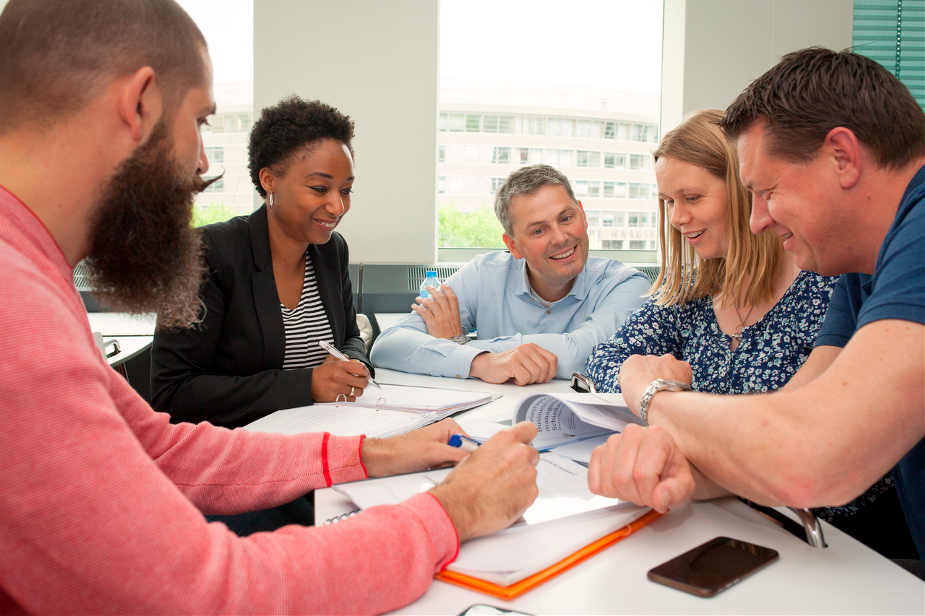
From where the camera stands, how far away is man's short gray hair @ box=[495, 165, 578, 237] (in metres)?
2.30

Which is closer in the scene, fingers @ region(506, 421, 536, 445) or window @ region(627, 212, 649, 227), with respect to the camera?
fingers @ region(506, 421, 536, 445)

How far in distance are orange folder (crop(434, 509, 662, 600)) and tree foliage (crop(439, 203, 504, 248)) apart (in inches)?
130

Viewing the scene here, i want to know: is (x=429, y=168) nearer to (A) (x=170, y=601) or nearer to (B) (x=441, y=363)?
(B) (x=441, y=363)

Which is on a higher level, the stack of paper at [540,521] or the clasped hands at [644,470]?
the clasped hands at [644,470]

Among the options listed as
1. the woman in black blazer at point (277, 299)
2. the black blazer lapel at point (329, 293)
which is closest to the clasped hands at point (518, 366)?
the woman in black blazer at point (277, 299)

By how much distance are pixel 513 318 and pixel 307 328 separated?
0.92 m

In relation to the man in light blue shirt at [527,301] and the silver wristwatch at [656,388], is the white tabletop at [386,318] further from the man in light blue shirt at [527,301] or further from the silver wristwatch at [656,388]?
the silver wristwatch at [656,388]

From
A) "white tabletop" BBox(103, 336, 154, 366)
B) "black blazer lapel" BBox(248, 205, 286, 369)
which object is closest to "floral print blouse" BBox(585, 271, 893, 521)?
"black blazer lapel" BBox(248, 205, 286, 369)

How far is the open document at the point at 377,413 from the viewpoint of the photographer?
1207mm

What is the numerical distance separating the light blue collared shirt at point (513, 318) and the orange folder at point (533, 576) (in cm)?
109

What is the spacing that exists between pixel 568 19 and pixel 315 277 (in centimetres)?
304

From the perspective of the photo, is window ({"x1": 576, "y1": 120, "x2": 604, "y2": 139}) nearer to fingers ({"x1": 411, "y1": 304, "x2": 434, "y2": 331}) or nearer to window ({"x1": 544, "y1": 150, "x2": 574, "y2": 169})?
window ({"x1": 544, "y1": 150, "x2": 574, "y2": 169})

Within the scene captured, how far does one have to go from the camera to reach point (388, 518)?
0.66 meters

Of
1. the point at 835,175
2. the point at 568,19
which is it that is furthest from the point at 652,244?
the point at 835,175
